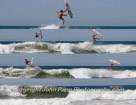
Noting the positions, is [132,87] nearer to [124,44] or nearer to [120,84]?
[120,84]

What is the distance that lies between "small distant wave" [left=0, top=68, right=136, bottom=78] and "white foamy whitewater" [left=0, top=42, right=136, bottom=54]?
0.20 m

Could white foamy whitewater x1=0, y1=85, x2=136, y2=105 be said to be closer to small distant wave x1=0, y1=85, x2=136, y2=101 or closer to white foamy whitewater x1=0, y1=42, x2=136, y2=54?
small distant wave x1=0, y1=85, x2=136, y2=101

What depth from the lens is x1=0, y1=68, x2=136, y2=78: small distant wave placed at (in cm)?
204

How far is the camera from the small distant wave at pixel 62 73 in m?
2.04

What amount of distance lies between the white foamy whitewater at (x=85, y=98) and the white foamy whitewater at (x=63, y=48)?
41cm

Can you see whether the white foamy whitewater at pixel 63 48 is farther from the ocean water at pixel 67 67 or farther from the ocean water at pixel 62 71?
the ocean water at pixel 62 71

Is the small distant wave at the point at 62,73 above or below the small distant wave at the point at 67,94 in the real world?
above

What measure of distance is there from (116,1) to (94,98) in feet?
3.44

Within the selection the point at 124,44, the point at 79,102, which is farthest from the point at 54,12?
the point at 79,102

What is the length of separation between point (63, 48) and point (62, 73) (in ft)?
0.85

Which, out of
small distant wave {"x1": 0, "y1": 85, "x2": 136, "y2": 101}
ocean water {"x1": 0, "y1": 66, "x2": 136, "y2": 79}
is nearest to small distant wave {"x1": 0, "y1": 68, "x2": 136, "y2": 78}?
ocean water {"x1": 0, "y1": 66, "x2": 136, "y2": 79}

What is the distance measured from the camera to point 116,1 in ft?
6.83

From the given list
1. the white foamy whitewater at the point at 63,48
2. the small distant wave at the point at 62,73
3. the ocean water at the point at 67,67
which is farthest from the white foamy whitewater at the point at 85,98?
the white foamy whitewater at the point at 63,48

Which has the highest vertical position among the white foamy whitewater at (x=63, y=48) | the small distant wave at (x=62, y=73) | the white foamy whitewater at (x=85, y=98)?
the white foamy whitewater at (x=63, y=48)
